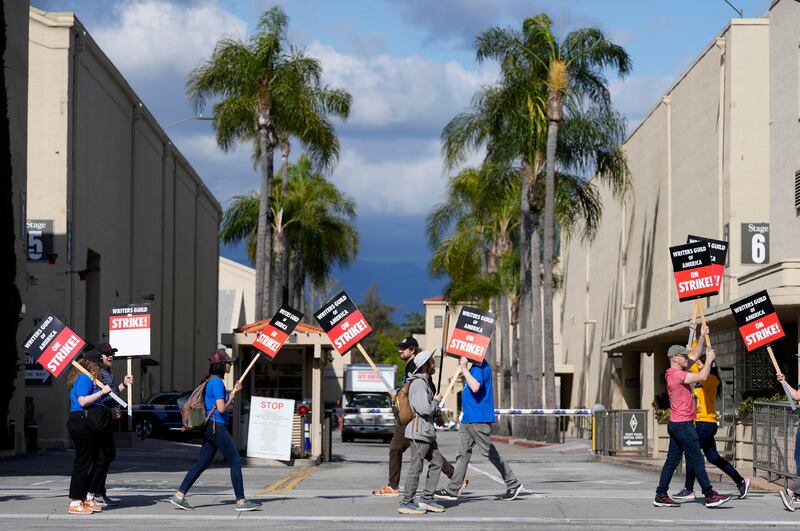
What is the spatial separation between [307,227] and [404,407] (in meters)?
39.7

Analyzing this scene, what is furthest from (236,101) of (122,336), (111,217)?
(122,336)

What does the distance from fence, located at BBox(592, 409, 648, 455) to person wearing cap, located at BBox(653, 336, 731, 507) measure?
1460 centimetres

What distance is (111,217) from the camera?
45281mm

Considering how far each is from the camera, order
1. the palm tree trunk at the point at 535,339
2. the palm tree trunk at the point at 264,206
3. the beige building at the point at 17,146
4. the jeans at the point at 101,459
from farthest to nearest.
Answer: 1. the palm tree trunk at the point at 535,339
2. the palm tree trunk at the point at 264,206
3. the beige building at the point at 17,146
4. the jeans at the point at 101,459

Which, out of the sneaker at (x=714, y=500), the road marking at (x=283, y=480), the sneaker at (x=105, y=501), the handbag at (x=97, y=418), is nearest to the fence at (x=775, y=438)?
the sneaker at (x=714, y=500)

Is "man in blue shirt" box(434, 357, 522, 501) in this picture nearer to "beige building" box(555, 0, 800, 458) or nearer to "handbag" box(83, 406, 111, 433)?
A: "handbag" box(83, 406, 111, 433)

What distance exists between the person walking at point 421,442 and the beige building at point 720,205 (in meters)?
9.69

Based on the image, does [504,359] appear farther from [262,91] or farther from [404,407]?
[404,407]

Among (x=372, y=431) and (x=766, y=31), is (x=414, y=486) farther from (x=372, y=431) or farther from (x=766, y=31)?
(x=372, y=431)

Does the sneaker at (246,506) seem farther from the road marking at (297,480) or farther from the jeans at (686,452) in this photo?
the jeans at (686,452)

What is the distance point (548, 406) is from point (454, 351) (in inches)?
1133

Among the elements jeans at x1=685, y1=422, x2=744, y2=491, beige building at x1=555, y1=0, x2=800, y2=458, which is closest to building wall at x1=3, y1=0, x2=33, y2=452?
beige building at x1=555, y1=0, x2=800, y2=458

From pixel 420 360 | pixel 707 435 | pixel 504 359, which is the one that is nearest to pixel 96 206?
pixel 504 359

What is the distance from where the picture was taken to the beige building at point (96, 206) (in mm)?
37688
